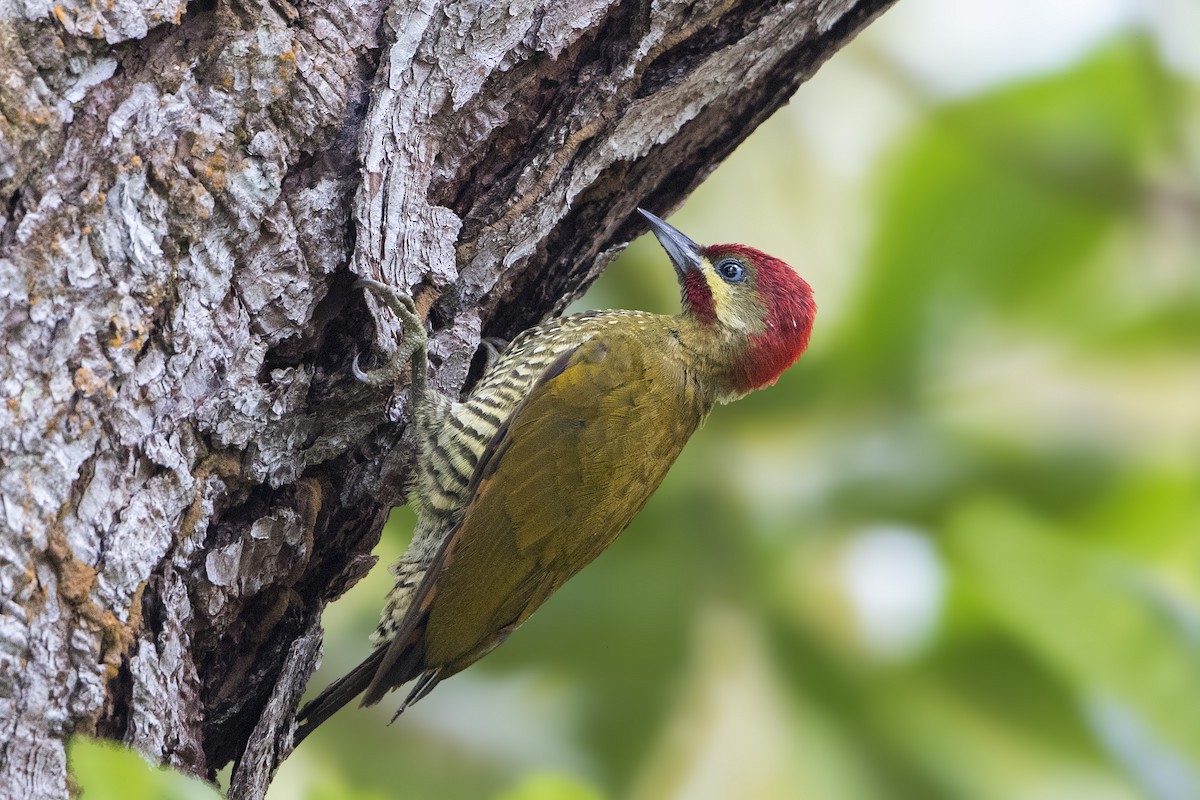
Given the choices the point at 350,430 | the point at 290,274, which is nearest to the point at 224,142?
the point at 290,274

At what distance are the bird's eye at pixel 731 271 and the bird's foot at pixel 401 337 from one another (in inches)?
48.3

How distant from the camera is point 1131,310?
4262mm

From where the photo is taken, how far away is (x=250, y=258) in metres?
2.08

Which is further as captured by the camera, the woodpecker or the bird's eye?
the bird's eye

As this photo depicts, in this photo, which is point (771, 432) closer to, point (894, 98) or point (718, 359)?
point (718, 359)

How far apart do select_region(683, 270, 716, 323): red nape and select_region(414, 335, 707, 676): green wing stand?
1.28 ft

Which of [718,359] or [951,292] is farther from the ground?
[951,292]

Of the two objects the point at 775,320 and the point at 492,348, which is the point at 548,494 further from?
the point at 775,320

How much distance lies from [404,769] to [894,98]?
3.02 meters

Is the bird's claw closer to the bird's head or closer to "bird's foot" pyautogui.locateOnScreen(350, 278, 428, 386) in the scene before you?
"bird's foot" pyautogui.locateOnScreen(350, 278, 428, 386)

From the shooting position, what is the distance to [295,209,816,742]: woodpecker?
2.71m

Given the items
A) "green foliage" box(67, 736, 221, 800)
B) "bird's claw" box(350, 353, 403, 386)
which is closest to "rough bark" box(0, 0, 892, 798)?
"bird's claw" box(350, 353, 403, 386)

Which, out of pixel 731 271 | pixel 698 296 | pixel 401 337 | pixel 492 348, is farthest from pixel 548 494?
pixel 731 271

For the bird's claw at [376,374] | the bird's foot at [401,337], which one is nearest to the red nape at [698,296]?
the bird's foot at [401,337]
